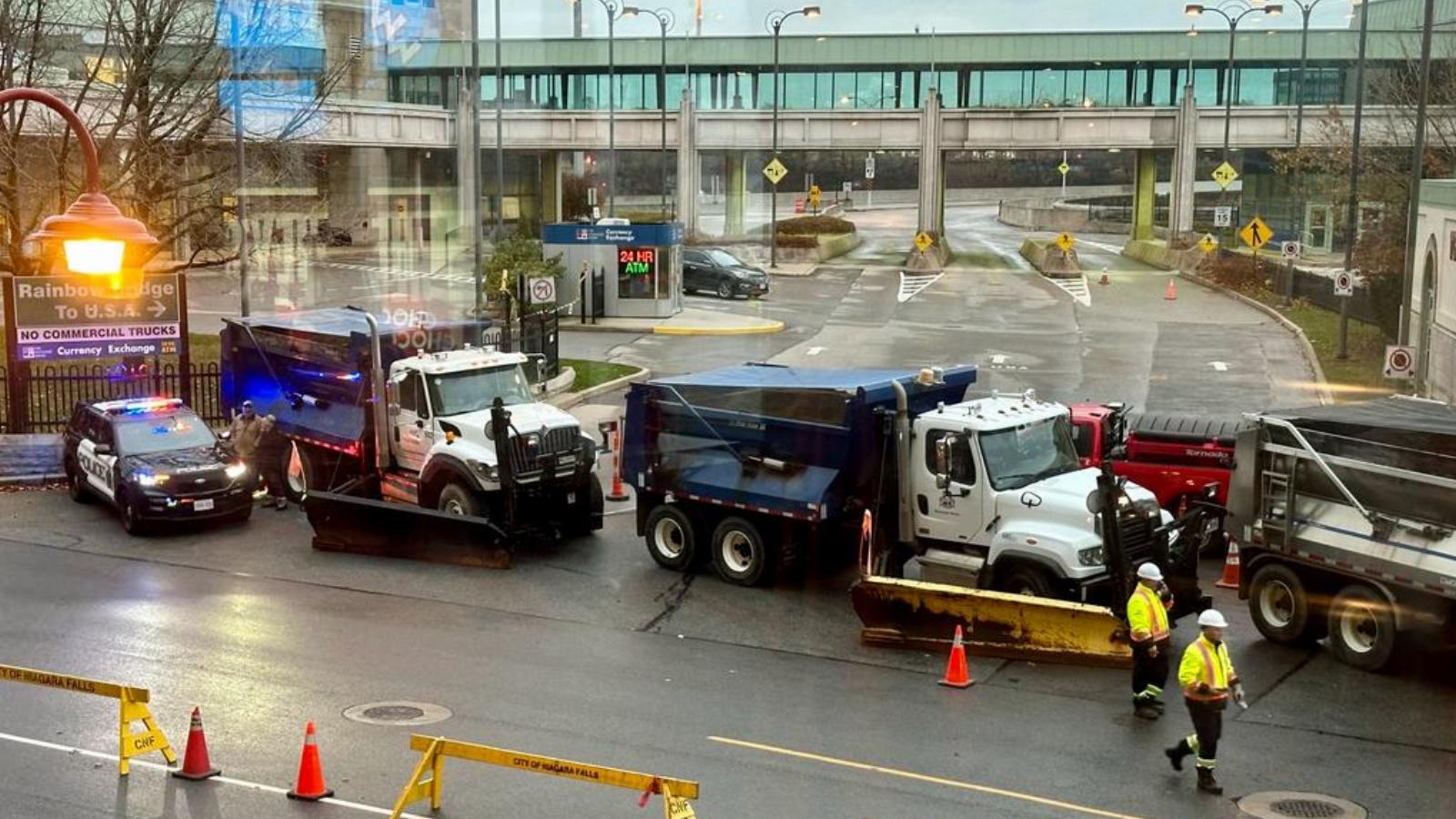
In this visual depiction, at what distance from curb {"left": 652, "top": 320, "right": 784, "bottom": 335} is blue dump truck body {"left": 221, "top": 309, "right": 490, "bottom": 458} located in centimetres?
1761

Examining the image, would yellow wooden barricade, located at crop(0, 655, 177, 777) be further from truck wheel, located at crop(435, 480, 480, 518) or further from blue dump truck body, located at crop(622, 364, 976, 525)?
truck wheel, located at crop(435, 480, 480, 518)

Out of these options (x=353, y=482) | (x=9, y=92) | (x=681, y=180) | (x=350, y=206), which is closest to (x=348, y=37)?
(x=350, y=206)

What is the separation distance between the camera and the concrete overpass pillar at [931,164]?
207 ft

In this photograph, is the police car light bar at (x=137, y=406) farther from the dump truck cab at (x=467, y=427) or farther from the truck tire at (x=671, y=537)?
the truck tire at (x=671, y=537)

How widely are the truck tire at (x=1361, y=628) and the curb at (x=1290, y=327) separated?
17.9 meters

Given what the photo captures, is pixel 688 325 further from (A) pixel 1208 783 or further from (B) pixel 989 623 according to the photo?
(A) pixel 1208 783

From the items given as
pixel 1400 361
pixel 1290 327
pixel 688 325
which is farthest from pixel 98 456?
pixel 1290 327

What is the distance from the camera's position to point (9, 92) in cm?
848

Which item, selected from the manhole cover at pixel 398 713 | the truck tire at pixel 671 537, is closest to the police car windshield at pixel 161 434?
the truck tire at pixel 671 537

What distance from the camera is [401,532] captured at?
1955 cm

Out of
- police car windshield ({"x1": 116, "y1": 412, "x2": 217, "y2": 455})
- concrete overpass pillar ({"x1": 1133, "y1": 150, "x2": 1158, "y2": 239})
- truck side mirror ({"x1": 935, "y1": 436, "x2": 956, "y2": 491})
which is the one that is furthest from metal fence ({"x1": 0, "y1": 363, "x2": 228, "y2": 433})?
concrete overpass pillar ({"x1": 1133, "y1": 150, "x2": 1158, "y2": 239})

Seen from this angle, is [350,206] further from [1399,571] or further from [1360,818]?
[1360,818]

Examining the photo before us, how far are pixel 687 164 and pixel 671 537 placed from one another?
38679 millimetres

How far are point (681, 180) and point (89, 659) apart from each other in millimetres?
44742
